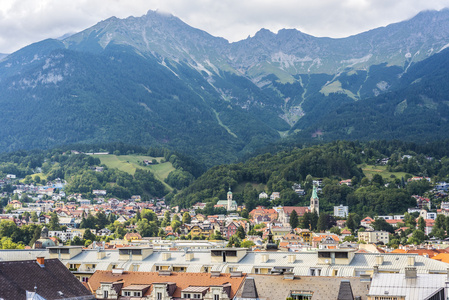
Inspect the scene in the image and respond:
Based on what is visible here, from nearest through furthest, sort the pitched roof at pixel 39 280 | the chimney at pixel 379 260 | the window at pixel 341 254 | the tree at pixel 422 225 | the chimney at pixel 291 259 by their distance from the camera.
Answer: the pitched roof at pixel 39 280
the chimney at pixel 379 260
the window at pixel 341 254
the chimney at pixel 291 259
the tree at pixel 422 225

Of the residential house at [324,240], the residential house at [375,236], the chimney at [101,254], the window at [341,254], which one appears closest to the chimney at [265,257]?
the window at [341,254]

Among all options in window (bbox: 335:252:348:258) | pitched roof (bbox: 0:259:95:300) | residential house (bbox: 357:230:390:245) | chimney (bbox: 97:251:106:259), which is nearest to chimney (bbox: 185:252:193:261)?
chimney (bbox: 97:251:106:259)

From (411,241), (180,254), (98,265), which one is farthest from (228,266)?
(411,241)

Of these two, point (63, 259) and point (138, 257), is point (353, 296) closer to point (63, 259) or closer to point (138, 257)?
point (138, 257)

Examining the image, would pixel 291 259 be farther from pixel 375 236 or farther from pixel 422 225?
pixel 422 225

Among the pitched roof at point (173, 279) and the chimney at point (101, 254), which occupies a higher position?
the chimney at point (101, 254)

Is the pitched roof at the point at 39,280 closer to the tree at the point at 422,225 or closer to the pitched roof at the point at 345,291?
the pitched roof at the point at 345,291
